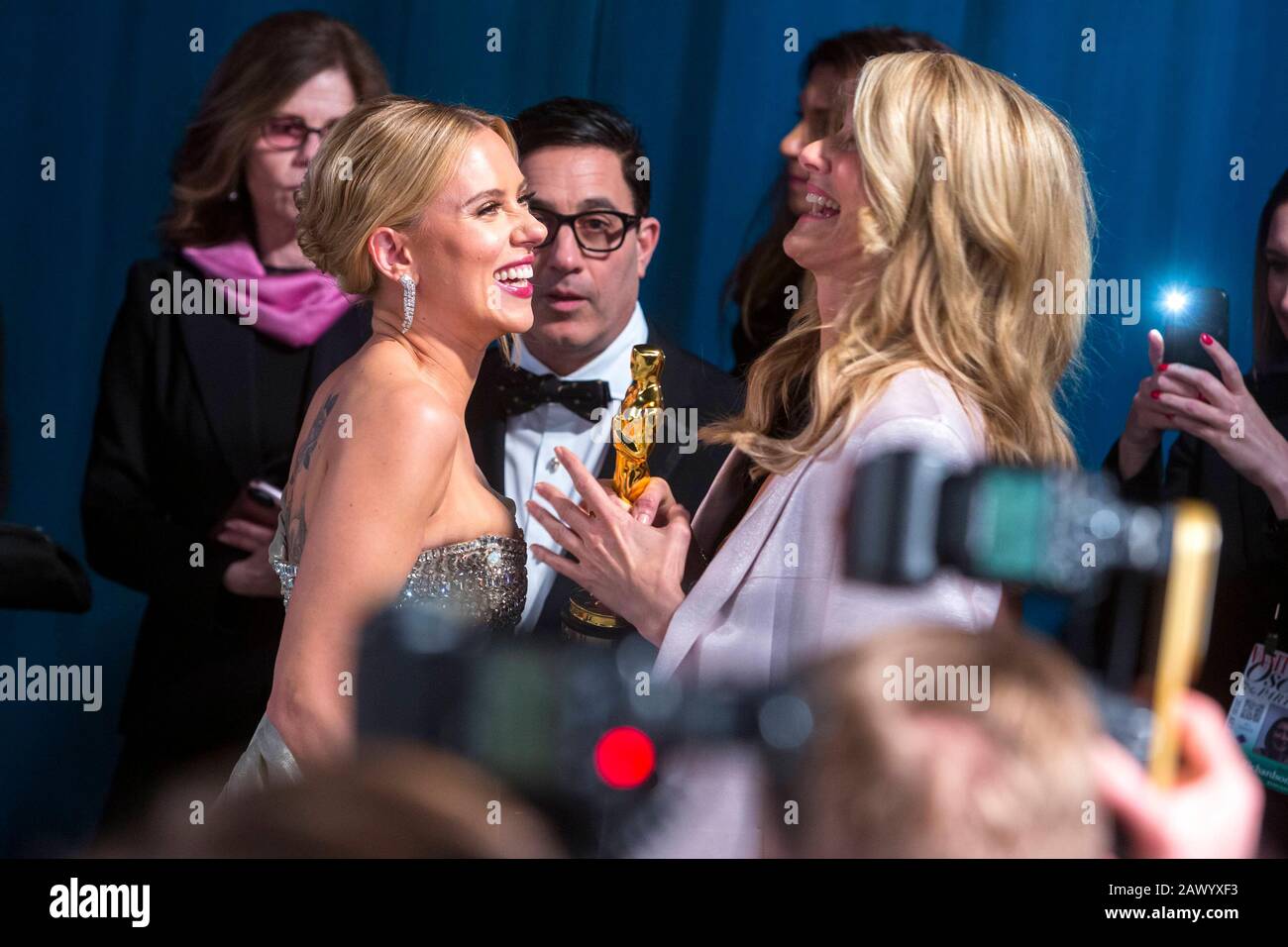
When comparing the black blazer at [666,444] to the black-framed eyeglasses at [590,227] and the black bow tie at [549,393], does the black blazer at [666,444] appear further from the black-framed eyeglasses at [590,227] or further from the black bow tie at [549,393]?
the black-framed eyeglasses at [590,227]

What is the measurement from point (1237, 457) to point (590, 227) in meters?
1.07

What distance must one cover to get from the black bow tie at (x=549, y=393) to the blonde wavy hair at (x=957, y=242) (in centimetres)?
50

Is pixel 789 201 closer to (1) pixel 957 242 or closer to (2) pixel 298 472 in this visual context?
(1) pixel 957 242

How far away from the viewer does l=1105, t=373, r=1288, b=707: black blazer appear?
7.30 feet

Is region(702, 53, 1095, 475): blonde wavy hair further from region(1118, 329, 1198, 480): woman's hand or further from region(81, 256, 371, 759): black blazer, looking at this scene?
region(81, 256, 371, 759): black blazer

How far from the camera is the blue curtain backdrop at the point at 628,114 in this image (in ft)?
8.10

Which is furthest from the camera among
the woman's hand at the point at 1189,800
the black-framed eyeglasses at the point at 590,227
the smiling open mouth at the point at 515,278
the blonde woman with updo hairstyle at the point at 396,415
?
the black-framed eyeglasses at the point at 590,227

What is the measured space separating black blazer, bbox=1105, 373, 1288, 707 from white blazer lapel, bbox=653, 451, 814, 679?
32.1 inches

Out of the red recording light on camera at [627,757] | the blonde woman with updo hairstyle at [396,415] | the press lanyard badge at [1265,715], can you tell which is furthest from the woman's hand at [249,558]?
the press lanyard badge at [1265,715]

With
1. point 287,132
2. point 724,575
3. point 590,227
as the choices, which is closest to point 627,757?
point 724,575

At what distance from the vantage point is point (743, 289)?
2.52 metres

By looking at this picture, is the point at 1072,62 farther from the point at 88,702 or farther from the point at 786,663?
the point at 88,702

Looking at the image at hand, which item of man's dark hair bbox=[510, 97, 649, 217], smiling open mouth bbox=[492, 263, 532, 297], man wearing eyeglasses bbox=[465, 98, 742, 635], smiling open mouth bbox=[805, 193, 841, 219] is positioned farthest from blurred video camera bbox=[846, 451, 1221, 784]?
man's dark hair bbox=[510, 97, 649, 217]

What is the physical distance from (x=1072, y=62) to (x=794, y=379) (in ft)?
2.83
